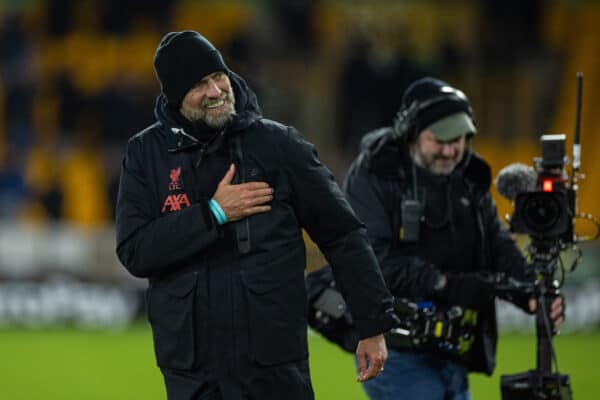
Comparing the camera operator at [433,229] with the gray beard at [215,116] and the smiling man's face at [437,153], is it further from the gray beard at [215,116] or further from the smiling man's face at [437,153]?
the gray beard at [215,116]

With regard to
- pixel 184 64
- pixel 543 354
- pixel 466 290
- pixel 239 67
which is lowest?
pixel 543 354

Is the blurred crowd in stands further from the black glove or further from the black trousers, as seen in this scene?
the black trousers

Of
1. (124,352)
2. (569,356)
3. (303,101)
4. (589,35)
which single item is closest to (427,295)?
(569,356)

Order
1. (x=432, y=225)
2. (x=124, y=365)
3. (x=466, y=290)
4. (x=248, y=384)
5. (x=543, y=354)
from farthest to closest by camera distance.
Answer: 1. (x=124, y=365)
2. (x=432, y=225)
3. (x=466, y=290)
4. (x=543, y=354)
5. (x=248, y=384)

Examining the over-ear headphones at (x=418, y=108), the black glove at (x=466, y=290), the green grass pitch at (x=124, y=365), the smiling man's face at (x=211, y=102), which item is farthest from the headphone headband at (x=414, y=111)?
the green grass pitch at (x=124, y=365)

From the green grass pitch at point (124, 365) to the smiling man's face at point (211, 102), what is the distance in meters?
4.60

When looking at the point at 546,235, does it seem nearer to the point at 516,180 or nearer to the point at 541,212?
the point at 541,212

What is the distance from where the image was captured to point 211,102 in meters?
4.36

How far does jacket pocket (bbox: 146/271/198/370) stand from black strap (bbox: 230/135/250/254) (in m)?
0.19

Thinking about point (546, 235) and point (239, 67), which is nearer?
point (546, 235)

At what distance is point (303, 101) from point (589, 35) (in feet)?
11.9

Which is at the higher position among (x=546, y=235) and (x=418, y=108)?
(x=418, y=108)

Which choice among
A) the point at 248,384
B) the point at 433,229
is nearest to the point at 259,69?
the point at 433,229

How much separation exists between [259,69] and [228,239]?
10.4 m
